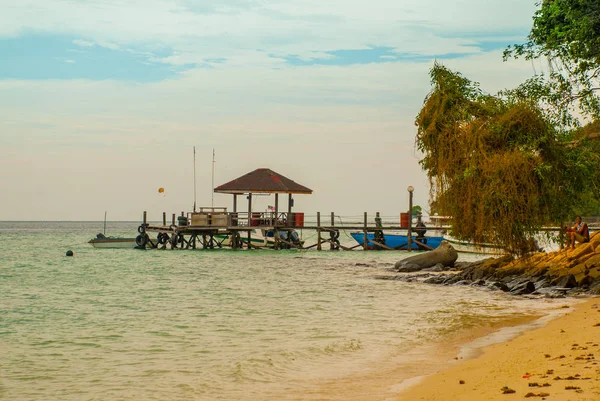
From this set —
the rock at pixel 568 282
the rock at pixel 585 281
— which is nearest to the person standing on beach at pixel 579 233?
the rock at pixel 568 282

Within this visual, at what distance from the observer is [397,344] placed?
13031mm

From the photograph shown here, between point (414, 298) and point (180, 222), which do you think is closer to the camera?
point (414, 298)

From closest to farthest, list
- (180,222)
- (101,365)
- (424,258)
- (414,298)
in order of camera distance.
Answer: (101,365), (414,298), (424,258), (180,222)

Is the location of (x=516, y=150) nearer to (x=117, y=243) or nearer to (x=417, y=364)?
(x=417, y=364)

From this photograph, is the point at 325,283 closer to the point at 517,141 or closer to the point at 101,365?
the point at 517,141

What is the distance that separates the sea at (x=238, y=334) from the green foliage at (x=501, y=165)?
2439 mm

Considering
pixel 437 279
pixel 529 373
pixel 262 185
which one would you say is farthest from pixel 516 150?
pixel 262 185

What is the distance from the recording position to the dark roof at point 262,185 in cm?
4375

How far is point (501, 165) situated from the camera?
73.5ft

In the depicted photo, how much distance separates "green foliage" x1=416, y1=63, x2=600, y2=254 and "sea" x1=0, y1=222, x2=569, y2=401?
2.44m

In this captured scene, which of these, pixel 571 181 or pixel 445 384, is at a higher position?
pixel 571 181

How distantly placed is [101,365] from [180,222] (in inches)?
1491

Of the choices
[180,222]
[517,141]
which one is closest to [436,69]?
[517,141]

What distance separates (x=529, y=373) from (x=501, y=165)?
48.8 feet
